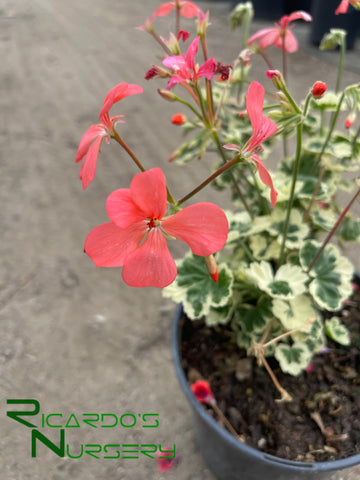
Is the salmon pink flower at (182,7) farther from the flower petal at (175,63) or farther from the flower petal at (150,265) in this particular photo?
the flower petal at (150,265)

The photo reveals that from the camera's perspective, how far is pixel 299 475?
0.88m

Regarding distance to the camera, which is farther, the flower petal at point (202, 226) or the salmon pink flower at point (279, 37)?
the salmon pink flower at point (279, 37)

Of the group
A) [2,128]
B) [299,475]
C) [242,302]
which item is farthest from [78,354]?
[2,128]

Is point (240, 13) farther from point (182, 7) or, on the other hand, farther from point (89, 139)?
point (89, 139)

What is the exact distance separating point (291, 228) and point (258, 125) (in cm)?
47

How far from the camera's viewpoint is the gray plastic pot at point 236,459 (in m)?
0.82

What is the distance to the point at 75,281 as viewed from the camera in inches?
64.7

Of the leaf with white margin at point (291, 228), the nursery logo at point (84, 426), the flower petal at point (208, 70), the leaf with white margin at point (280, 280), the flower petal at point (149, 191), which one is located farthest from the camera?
the nursery logo at point (84, 426)

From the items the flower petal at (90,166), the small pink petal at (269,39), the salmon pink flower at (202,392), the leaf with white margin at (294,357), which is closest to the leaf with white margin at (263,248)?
the leaf with white margin at (294,357)

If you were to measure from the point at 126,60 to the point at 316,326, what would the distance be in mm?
2752

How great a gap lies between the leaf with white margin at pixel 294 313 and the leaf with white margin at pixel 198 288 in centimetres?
12

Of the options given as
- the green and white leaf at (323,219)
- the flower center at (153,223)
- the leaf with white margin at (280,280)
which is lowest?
the leaf with white margin at (280,280)

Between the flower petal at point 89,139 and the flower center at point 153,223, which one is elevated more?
the flower petal at point 89,139

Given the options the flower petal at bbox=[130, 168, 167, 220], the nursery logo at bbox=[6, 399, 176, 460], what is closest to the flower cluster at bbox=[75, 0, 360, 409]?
the flower petal at bbox=[130, 168, 167, 220]
